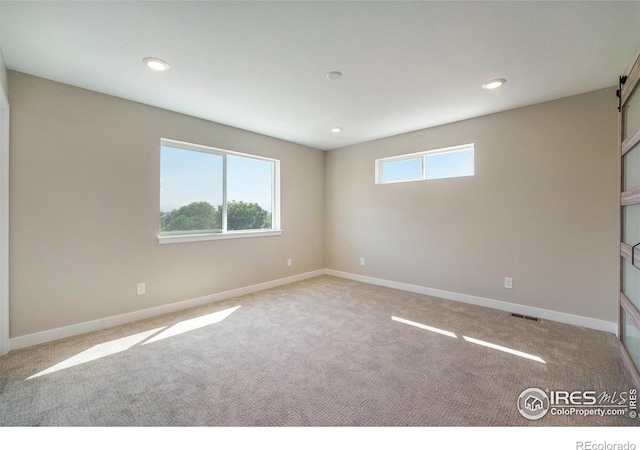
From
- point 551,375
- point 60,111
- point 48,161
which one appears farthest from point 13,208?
point 551,375

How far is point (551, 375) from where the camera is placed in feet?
6.57

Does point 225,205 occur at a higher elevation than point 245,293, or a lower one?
higher

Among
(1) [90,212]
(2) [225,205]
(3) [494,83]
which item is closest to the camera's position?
(3) [494,83]

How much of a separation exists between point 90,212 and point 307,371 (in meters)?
2.66

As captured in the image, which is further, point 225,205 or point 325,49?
point 225,205

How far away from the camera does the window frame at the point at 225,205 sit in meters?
3.40

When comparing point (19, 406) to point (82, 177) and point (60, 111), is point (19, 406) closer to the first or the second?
point (82, 177)

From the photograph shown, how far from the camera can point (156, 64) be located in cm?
230

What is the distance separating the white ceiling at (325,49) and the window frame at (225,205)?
1.69 ft

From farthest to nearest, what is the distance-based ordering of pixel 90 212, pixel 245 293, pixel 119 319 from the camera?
pixel 245 293, pixel 119 319, pixel 90 212

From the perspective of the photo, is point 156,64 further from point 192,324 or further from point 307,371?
point 307,371

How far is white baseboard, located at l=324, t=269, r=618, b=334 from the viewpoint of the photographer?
2.83 m

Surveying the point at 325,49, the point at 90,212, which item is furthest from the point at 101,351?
the point at 325,49

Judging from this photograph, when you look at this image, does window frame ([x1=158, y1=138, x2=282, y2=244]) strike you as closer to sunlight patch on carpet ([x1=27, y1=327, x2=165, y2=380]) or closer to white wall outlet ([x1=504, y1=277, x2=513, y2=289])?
sunlight patch on carpet ([x1=27, y1=327, x2=165, y2=380])
